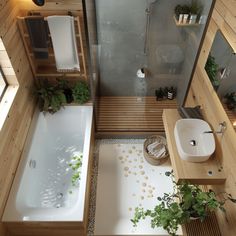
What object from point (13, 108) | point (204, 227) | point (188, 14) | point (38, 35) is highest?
point (188, 14)

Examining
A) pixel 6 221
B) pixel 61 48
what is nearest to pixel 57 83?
pixel 61 48

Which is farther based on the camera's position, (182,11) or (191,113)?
(182,11)

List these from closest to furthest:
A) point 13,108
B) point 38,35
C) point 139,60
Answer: point 13,108, point 38,35, point 139,60

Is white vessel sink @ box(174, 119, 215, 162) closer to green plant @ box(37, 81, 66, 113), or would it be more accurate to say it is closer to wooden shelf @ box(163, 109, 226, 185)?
wooden shelf @ box(163, 109, 226, 185)

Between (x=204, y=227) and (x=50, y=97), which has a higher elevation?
(x=50, y=97)

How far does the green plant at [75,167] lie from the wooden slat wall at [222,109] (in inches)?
55.1

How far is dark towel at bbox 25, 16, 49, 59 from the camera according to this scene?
7.79ft

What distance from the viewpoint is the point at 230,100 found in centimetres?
189

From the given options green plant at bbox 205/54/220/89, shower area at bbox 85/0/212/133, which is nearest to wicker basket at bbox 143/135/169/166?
shower area at bbox 85/0/212/133

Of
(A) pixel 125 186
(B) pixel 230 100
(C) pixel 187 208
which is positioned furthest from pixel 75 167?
(B) pixel 230 100

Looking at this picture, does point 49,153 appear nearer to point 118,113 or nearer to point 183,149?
point 118,113

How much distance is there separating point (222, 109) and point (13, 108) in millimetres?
1919

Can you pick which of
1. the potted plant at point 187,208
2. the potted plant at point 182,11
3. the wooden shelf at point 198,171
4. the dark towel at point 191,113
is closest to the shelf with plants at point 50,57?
the potted plant at point 182,11

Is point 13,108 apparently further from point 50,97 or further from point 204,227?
point 204,227
